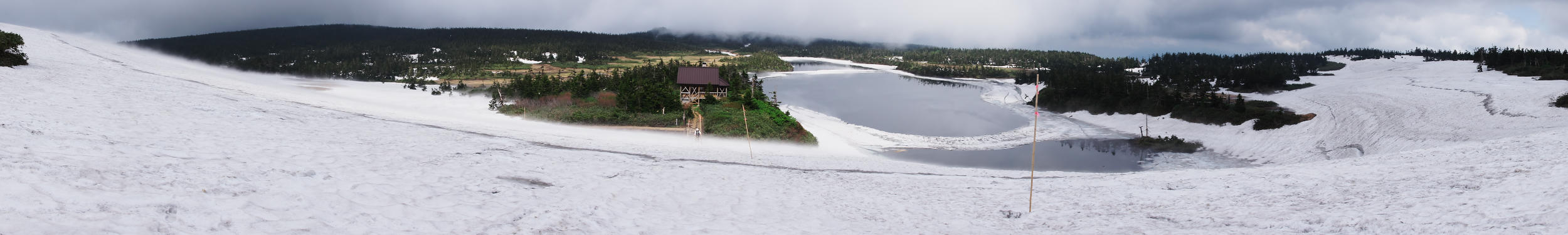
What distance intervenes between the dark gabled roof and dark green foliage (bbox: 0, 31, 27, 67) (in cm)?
2746

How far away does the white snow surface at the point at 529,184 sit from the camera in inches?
212

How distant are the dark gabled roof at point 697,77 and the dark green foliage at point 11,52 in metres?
27.5

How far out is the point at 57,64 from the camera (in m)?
13.0

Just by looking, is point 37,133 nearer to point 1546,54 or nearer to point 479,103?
point 479,103

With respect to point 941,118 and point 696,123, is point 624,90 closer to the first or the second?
point 696,123

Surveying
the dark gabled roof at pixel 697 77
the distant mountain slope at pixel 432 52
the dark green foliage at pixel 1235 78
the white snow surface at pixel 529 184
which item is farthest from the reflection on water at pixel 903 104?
the distant mountain slope at pixel 432 52

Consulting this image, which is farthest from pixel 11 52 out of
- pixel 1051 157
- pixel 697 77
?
pixel 1051 157

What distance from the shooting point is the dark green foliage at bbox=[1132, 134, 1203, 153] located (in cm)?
3488

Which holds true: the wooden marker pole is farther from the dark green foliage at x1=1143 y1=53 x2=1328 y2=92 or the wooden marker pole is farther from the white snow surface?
the dark green foliage at x1=1143 y1=53 x2=1328 y2=92

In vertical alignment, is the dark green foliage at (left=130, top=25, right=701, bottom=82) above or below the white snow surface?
above

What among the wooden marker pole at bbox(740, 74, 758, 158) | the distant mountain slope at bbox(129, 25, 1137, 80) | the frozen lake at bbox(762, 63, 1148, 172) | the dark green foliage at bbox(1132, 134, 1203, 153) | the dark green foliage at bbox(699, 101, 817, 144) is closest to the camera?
the wooden marker pole at bbox(740, 74, 758, 158)

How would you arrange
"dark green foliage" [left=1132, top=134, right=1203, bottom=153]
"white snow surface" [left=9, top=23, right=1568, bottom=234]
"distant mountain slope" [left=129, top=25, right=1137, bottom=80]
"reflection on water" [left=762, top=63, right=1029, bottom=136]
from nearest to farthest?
1. "white snow surface" [left=9, top=23, right=1568, bottom=234]
2. "dark green foliage" [left=1132, top=134, right=1203, bottom=153]
3. "reflection on water" [left=762, top=63, right=1029, bottom=136]
4. "distant mountain slope" [left=129, top=25, right=1137, bottom=80]

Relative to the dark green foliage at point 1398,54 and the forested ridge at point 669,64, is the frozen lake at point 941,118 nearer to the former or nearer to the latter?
the forested ridge at point 669,64

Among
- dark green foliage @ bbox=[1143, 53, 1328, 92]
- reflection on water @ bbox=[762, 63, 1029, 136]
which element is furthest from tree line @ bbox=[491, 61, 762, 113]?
dark green foliage @ bbox=[1143, 53, 1328, 92]
